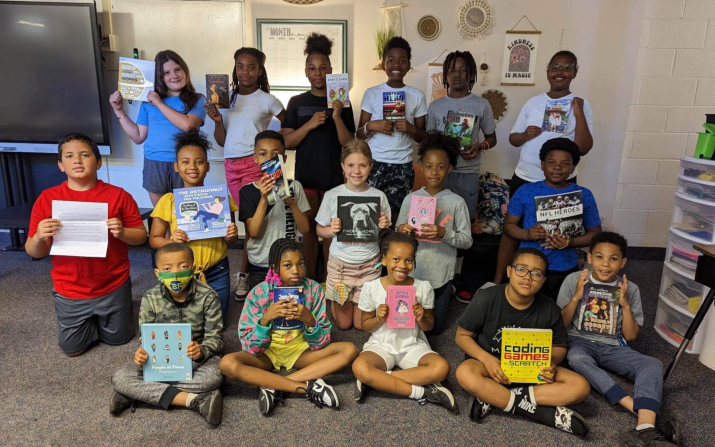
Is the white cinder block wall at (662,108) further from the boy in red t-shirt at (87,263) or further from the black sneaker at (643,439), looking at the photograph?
the boy in red t-shirt at (87,263)

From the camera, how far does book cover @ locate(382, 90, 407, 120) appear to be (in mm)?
3344

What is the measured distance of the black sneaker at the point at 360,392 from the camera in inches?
91.4

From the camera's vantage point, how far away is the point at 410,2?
444 cm

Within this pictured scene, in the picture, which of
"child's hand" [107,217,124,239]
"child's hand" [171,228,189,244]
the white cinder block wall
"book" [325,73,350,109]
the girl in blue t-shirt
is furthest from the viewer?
the white cinder block wall

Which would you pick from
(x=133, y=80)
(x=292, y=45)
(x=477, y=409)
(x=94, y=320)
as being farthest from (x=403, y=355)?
(x=292, y=45)

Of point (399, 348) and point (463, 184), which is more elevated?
point (463, 184)

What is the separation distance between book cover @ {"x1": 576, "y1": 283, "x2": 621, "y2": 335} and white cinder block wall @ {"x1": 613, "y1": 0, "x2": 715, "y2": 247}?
2627 mm

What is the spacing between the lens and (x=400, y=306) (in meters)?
2.40

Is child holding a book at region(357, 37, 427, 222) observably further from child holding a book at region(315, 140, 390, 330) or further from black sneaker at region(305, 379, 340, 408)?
black sneaker at region(305, 379, 340, 408)

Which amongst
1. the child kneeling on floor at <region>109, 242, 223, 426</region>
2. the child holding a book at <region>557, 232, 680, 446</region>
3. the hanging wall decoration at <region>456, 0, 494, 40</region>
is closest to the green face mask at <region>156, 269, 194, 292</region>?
the child kneeling on floor at <region>109, 242, 223, 426</region>

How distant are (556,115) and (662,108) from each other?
1.78 meters

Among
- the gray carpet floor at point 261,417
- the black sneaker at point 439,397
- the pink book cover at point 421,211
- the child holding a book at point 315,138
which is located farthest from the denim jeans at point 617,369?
the child holding a book at point 315,138

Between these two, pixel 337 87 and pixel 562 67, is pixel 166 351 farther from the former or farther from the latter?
pixel 562 67

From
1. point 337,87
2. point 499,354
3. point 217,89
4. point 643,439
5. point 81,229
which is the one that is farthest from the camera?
point 217,89
